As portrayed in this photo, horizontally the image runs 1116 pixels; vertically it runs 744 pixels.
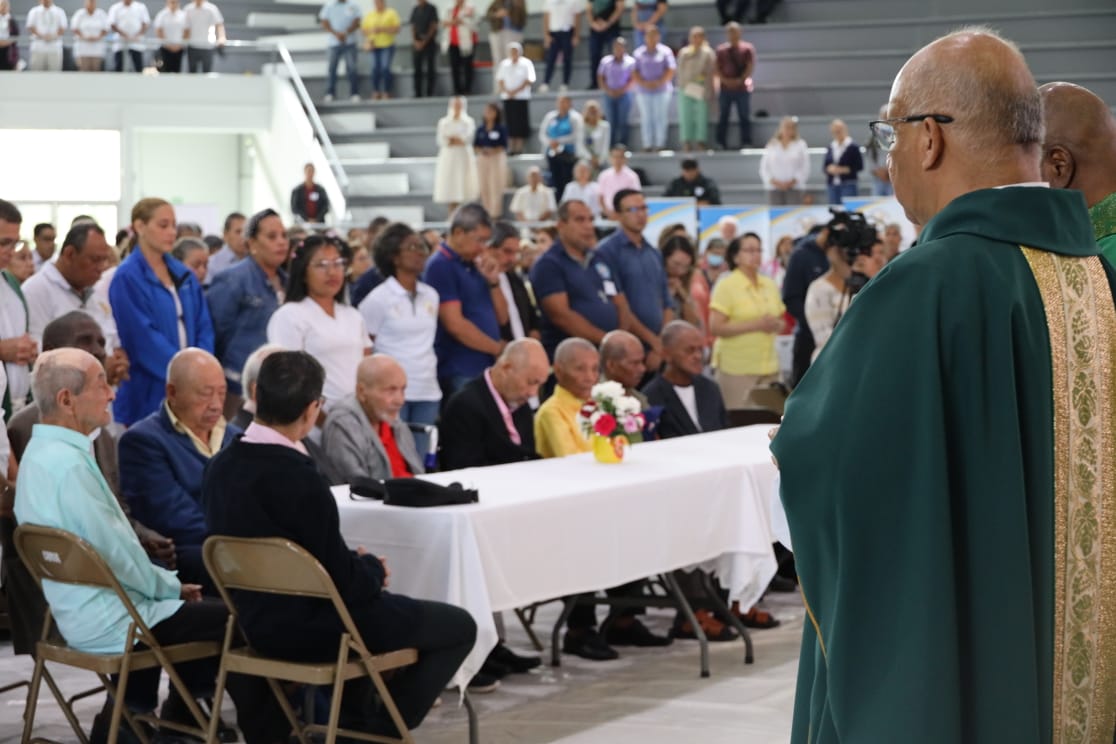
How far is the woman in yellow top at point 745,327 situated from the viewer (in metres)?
8.24

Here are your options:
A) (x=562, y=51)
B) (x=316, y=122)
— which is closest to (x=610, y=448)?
(x=562, y=51)

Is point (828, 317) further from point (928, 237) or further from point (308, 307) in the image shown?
point (928, 237)

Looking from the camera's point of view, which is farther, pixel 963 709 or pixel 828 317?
pixel 828 317

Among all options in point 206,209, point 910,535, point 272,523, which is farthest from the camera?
point 206,209

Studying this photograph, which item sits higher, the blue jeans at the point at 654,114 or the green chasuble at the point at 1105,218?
the blue jeans at the point at 654,114

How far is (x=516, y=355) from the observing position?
5605 millimetres

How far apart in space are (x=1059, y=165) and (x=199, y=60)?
1725 centimetres

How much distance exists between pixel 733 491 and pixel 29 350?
232 cm

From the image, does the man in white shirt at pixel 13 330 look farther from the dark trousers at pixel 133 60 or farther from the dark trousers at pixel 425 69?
the dark trousers at pixel 425 69

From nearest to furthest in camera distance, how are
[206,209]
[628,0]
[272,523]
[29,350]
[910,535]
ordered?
1. [910,535]
2. [272,523]
3. [29,350]
4. [206,209]
5. [628,0]

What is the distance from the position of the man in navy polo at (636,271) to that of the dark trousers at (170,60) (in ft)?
38.9

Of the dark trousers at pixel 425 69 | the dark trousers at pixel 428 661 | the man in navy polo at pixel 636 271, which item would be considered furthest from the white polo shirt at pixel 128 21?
the dark trousers at pixel 428 661

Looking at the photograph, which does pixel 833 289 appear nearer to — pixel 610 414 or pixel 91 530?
pixel 610 414

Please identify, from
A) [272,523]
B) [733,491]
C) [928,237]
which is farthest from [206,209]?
[928,237]
